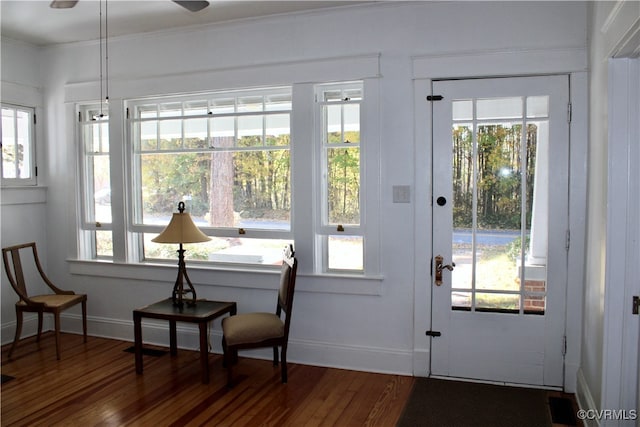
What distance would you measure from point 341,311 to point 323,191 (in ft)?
3.00

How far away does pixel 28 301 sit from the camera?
13.6ft

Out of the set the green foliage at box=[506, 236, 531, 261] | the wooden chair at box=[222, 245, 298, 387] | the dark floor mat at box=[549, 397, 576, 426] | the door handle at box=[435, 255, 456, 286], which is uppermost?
the green foliage at box=[506, 236, 531, 261]

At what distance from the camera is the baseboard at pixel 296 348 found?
3.75m

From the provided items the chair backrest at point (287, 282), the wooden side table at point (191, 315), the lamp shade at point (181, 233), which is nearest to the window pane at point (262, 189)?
the chair backrest at point (287, 282)

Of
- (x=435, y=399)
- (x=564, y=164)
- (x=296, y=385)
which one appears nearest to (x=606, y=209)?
(x=564, y=164)

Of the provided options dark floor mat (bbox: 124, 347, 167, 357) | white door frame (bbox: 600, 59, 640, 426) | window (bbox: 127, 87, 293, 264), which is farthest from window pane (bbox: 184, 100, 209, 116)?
white door frame (bbox: 600, 59, 640, 426)

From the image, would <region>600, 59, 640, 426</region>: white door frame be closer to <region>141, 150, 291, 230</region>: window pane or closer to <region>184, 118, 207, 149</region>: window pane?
<region>141, 150, 291, 230</region>: window pane

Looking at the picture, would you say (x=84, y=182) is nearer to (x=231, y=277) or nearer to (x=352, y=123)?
(x=231, y=277)

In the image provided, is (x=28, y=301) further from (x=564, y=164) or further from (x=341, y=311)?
(x=564, y=164)

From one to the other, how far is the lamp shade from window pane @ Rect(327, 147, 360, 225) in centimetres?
99

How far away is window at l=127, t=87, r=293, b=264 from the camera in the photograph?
4.09 meters

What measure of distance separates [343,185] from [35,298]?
2786 mm

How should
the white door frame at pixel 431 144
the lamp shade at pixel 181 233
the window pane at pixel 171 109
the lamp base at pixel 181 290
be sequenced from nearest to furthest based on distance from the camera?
the white door frame at pixel 431 144
the lamp shade at pixel 181 233
the lamp base at pixel 181 290
the window pane at pixel 171 109

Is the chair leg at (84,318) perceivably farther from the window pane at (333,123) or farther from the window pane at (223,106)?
the window pane at (333,123)
